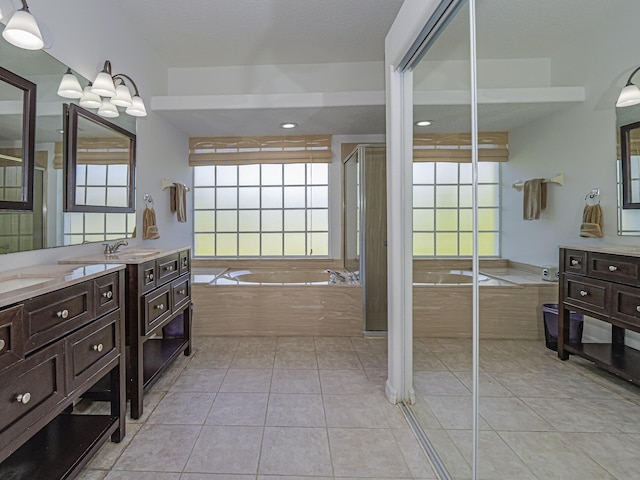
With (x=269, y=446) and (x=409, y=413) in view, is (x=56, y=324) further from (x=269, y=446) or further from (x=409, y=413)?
(x=409, y=413)

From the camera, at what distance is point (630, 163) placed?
640 mm

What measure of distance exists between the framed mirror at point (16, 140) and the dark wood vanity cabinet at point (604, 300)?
212 cm

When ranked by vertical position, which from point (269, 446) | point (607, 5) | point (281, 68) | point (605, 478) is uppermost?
point (281, 68)

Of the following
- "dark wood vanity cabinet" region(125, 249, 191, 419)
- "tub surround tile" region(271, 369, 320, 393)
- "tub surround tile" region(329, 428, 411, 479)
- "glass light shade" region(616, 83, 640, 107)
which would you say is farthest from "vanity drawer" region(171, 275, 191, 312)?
"glass light shade" region(616, 83, 640, 107)

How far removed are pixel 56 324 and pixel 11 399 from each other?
0.26 m

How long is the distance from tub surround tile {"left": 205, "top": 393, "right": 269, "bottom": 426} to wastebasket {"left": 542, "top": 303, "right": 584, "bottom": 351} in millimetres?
1501

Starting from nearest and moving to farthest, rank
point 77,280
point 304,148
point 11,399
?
point 11,399 < point 77,280 < point 304,148

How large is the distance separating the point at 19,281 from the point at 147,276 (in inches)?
27.6

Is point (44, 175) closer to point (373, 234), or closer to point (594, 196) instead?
point (594, 196)

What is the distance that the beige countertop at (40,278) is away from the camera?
3.67 feet

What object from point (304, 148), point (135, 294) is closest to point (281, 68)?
point (304, 148)

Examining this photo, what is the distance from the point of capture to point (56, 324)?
4.17 ft

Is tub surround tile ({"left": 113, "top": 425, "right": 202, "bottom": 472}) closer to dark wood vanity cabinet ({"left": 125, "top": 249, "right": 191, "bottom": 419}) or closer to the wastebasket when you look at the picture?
dark wood vanity cabinet ({"left": 125, "top": 249, "right": 191, "bottom": 419})

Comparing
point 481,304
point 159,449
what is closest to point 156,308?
point 159,449
